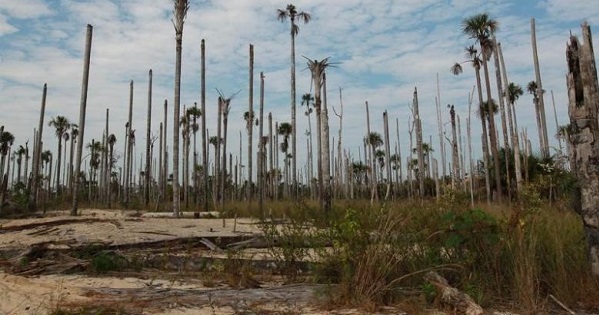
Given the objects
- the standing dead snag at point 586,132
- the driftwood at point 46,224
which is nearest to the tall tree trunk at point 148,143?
the driftwood at point 46,224

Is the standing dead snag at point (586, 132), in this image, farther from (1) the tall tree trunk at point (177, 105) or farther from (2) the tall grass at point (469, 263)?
(1) the tall tree trunk at point (177, 105)

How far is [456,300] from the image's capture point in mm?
4410

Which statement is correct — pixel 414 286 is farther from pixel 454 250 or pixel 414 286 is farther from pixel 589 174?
pixel 589 174

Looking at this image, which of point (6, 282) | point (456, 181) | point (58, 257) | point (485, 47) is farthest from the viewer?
point (456, 181)

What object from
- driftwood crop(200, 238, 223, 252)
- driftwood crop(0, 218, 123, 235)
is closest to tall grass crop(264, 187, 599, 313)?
driftwood crop(200, 238, 223, 252)

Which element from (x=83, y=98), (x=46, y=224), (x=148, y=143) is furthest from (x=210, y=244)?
(x=148, y=143)

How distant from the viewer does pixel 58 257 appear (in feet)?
23.9

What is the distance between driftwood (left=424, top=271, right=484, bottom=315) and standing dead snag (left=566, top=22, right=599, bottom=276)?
4.82 feet

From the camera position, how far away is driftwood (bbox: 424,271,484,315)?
428 cm

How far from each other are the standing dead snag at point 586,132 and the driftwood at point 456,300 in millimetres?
1469

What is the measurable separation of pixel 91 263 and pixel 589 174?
21.6ft

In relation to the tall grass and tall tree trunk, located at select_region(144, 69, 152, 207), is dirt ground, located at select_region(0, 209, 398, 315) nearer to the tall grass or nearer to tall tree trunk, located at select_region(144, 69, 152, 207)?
the tall grass

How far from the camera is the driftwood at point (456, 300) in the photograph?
14.0 ft

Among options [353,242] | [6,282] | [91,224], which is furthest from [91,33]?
[353,242]
